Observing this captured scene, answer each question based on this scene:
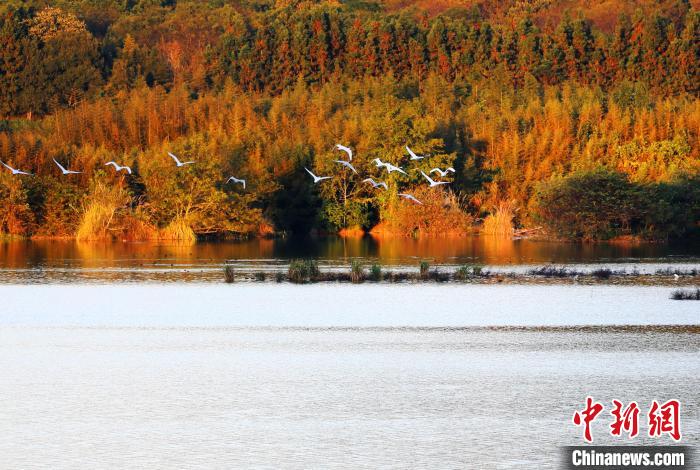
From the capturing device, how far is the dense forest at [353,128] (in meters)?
48.4

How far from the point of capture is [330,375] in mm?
14148

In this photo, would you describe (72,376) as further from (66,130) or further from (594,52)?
(594,52)

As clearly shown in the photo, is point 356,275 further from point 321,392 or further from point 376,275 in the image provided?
point 321,392

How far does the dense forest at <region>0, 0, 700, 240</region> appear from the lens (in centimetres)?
4838

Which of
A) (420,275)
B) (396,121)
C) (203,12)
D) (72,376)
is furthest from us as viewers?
(203,12)

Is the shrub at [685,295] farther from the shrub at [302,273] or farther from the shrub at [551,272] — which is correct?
the shrub at [302,273]

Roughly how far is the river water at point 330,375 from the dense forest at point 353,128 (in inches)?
961

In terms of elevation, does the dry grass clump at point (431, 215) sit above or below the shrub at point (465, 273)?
above

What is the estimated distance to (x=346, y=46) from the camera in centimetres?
7788

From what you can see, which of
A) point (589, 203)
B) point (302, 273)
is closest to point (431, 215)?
point (589, 203)

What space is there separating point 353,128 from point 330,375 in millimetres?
42549

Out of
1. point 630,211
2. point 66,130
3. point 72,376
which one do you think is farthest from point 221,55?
point 72,376

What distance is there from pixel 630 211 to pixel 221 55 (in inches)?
1559

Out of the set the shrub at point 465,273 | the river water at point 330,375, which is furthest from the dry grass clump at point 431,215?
the river water at point 330,375
